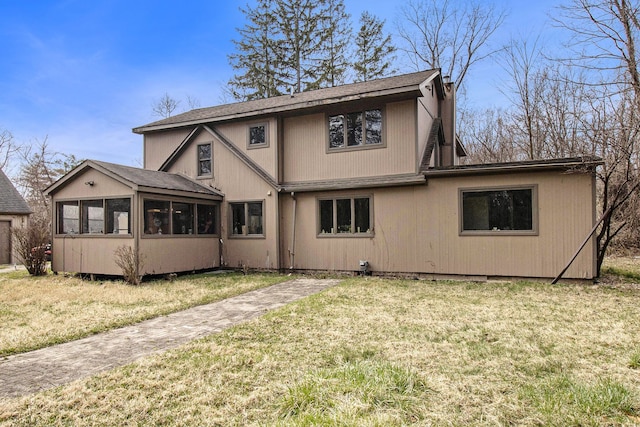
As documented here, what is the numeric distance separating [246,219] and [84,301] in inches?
211

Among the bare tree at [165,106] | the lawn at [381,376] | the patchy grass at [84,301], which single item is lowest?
the patchy grass at [84,301]

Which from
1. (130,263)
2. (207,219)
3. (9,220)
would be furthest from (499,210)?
(9,220)

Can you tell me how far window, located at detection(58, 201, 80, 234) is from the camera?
10.9 metres

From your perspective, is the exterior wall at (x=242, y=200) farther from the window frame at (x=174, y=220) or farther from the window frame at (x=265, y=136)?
the window frame at (x=265, y=136)

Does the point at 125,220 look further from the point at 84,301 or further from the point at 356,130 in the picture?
the point at 356,130

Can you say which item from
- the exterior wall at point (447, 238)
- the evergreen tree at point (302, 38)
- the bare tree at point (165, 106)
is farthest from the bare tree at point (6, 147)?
the exterior wall at point (447, 238)

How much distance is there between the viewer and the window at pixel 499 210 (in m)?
8.95

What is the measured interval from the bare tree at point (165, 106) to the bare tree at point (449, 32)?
604 inches

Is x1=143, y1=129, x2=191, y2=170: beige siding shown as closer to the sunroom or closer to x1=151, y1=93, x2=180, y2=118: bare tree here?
the sunroom

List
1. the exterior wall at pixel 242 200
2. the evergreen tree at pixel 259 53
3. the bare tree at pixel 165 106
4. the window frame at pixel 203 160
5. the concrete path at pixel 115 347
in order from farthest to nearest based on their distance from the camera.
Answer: the bare tree at pixel 165 106 < the evergreen tree at pixel 259 53 < the window frame at pixel 203 160 < the exterior wall at pixel 242 200 < the concrete path at pixel 115 347

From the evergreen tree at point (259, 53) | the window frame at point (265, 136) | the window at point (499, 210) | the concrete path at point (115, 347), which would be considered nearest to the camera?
the concrete path at point (115, 347)

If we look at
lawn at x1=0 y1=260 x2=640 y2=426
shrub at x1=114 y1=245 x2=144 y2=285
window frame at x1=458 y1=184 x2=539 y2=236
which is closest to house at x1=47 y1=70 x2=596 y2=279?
window frame at x1=458 y1=184 x2=539 y2=236

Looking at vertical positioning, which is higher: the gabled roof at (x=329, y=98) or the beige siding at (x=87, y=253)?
the gabled roof at (x=329, y=98)

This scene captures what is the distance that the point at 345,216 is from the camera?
10906 millimetres
